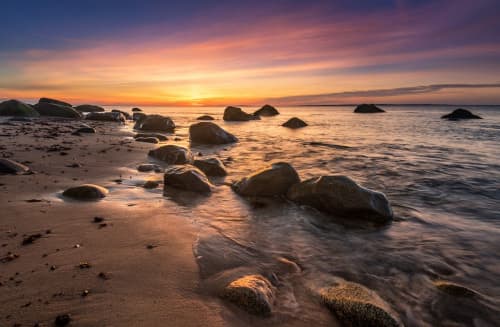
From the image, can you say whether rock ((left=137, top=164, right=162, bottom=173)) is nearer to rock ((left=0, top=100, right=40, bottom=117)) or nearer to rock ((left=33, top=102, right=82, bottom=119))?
rock ((left=0, top=100, right=40, bottom=117))

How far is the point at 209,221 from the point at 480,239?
4530 mm

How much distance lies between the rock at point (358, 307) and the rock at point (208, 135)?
13.7m

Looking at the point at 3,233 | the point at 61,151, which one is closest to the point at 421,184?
the point at 3,233

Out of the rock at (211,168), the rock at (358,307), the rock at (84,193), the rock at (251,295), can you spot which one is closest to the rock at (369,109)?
the rock at (211,168)

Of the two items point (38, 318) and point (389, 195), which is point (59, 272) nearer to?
point (38, 318)

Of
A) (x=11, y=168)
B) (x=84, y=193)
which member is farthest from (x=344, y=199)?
(x=11, y=168)

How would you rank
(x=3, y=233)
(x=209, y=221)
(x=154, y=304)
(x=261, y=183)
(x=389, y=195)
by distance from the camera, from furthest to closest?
(x=389, y=195), (x=261, y=183), (x=209, y=221), (x=3, y=233), (x=154, y=304)

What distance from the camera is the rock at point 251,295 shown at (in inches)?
110

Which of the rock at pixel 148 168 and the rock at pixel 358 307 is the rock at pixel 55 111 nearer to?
the rock at pixel 148 168

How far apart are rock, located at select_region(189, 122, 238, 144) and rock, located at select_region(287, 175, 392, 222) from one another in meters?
10.7

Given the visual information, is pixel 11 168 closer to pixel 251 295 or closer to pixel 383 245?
pixel 251 295

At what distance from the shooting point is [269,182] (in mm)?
6742

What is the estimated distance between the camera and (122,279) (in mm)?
2984

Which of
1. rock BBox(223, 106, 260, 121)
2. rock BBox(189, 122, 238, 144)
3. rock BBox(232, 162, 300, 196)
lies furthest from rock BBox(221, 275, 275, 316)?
rock BBox(223, 106, 260, 121)
